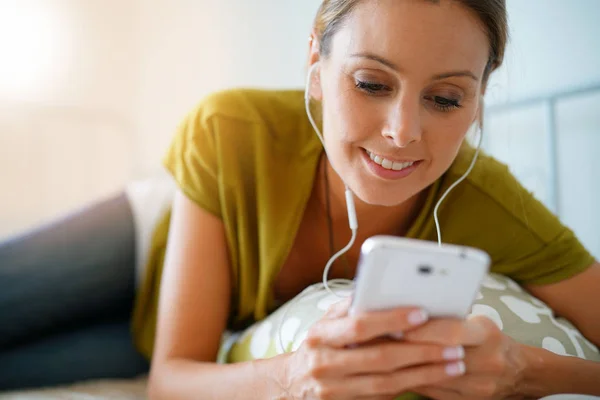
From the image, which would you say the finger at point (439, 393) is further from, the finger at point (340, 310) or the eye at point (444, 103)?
the eye at point (444, 103)

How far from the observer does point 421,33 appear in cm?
61

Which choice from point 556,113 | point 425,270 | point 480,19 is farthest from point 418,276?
point 556,113

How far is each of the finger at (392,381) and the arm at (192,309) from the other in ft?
0.63

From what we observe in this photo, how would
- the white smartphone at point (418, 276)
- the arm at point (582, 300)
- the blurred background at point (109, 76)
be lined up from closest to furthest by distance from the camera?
the white smartphone at point (418, 276) < the arm at point (582, 300) < the blurred background at point (109, 76)

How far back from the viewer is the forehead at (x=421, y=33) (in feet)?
2.00

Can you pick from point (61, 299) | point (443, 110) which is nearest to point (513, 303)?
point (443, 110)

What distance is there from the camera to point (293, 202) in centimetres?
85

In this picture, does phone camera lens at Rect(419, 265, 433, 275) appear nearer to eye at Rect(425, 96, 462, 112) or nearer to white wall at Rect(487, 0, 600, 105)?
eye at Rect(425, 96, 462, 112)

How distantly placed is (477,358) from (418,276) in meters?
0.15

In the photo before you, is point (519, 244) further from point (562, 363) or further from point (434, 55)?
point (434, 55)

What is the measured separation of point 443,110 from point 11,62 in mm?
1808

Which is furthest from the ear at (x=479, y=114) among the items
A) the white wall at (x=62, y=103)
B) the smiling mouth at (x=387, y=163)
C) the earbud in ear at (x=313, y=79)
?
the white wall at (x=62, y=103)

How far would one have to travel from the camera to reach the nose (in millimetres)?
625

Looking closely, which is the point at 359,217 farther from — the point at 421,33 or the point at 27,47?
the point at 27,47
